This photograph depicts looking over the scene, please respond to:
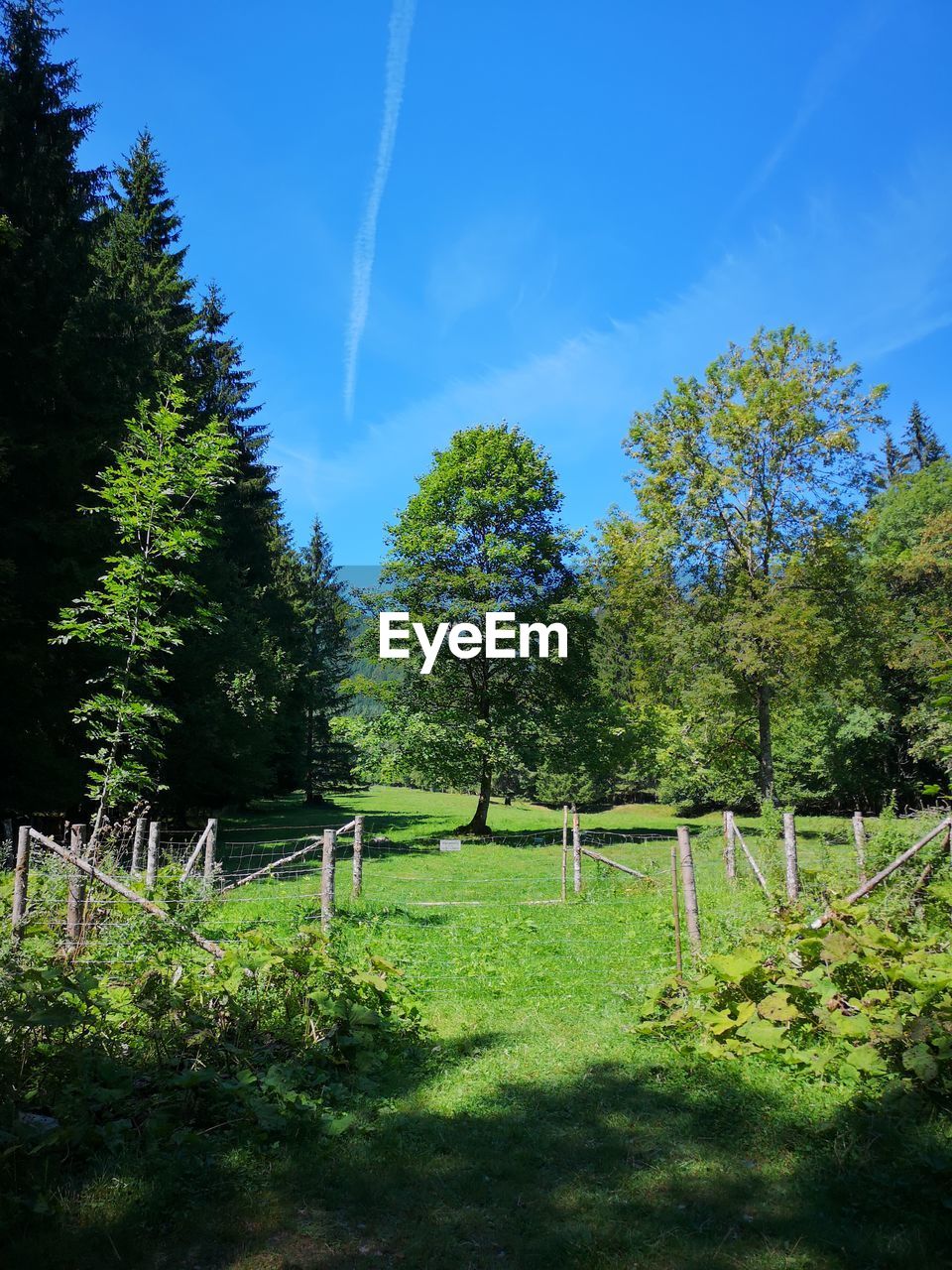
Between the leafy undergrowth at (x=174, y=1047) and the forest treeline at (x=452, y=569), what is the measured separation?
10450mm

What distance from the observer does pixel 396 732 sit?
25.2 m

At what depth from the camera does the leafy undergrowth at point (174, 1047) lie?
182 inches

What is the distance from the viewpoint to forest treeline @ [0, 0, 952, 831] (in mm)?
16891

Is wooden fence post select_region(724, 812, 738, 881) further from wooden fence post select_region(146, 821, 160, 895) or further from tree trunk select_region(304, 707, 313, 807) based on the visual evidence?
tree trunk select_region(304, 707, 313, 807)

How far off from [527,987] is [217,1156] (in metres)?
4.32

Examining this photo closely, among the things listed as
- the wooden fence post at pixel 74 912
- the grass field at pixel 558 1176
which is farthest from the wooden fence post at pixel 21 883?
the grass field at pixel 558 1176

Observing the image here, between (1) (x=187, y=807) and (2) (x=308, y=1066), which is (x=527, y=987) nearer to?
(2) (x=308, y=1066)

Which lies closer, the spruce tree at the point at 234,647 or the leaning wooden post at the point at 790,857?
the leaning wooden post at the point at 790,857

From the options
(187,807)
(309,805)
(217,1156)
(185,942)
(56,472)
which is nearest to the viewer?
(217,1156)

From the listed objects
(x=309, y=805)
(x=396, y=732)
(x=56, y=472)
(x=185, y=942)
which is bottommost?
(x=309, y=805)

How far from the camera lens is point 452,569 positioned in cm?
2706

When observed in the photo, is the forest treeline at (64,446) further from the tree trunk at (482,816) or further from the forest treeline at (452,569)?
the tree trunk at (482,816)

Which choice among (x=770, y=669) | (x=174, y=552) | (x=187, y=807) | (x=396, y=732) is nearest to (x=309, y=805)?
(x=187, y=807)

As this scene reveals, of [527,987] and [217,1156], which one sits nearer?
[217,1156]
